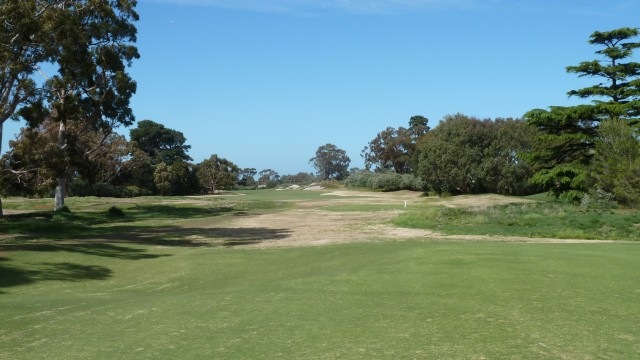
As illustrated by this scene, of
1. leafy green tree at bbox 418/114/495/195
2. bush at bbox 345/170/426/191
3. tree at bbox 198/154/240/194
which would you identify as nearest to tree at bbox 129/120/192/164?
tree at bbox 198/154/240/194

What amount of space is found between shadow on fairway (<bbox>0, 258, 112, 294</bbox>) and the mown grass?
17.3 meters

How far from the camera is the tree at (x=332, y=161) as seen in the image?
542 ft

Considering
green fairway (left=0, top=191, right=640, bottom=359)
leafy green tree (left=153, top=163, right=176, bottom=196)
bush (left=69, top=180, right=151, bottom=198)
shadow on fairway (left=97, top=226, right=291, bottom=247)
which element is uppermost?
leafy green tree (left=153, top=163, right=176, bottom=196)

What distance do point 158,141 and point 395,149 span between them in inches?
1988

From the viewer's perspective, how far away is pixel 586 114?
137ft

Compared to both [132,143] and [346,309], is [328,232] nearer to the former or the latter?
[346,309]

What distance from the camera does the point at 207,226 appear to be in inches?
1332

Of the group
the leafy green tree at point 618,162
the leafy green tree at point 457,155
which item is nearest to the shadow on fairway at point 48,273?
the leafy green tree at point 618,162

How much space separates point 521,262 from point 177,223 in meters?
26.7

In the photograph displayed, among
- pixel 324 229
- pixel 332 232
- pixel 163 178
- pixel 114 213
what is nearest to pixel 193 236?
pixel 332 232

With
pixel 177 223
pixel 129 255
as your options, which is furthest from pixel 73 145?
pixel 129 255

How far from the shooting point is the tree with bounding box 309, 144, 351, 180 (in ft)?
542

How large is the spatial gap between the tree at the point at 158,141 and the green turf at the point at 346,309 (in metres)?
92.0

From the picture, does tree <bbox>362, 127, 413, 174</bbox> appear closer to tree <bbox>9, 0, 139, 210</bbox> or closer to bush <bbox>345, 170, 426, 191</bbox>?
bush <bbox>345, 170, 426, 191</bbox>
